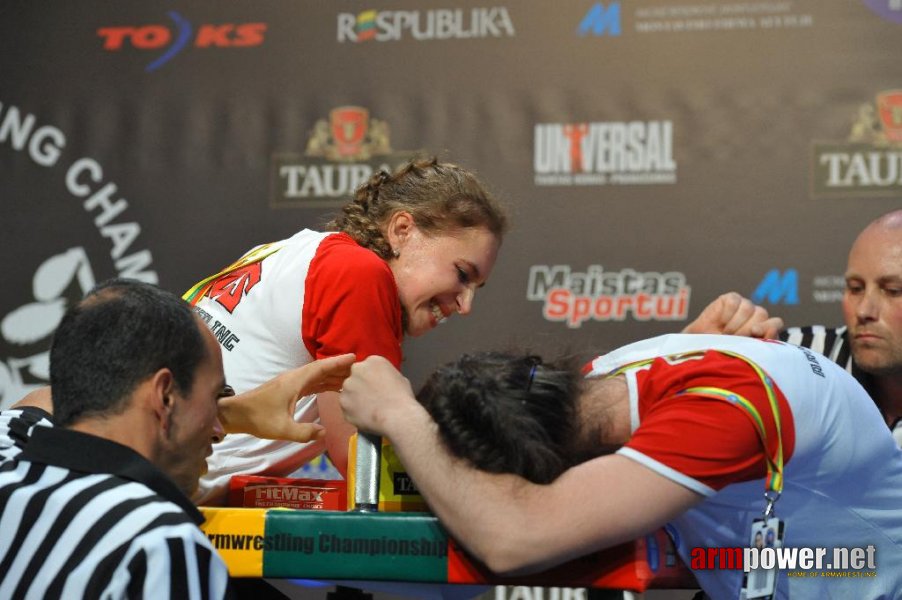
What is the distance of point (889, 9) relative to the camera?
349cm

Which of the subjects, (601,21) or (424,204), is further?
(601,21)

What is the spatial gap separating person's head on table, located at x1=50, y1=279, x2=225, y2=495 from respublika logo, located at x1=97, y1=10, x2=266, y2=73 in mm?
2688

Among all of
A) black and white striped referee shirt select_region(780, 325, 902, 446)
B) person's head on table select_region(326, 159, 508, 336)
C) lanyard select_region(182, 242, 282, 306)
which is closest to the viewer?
lanyard select_region(182, 242, 282, 306)

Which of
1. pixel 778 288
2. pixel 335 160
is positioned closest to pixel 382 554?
pixel 778 288

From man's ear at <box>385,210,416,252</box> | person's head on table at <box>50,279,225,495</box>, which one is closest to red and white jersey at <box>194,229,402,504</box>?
man's ear at <box>385,210,416,252</box>

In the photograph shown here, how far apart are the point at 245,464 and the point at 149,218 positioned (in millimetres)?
1919

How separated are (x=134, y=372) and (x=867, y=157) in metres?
2.83

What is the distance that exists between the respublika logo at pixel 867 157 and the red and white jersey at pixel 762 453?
80.1 inches

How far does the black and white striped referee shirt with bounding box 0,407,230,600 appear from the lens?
1.12 meters

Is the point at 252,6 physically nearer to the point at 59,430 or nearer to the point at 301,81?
the point at 301,81

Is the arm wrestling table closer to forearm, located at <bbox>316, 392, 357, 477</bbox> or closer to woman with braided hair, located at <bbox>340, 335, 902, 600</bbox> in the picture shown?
woman with braided hair, located at <bbox>340, 335, 902, 600</bbox>

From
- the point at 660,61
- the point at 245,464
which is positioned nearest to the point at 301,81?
the point at 660,61

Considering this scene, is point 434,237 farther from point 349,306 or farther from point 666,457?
point 666,457

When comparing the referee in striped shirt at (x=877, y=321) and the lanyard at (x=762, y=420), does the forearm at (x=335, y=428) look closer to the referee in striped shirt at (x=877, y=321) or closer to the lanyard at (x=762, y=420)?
→ the lanyard at (x=762, y=420)
